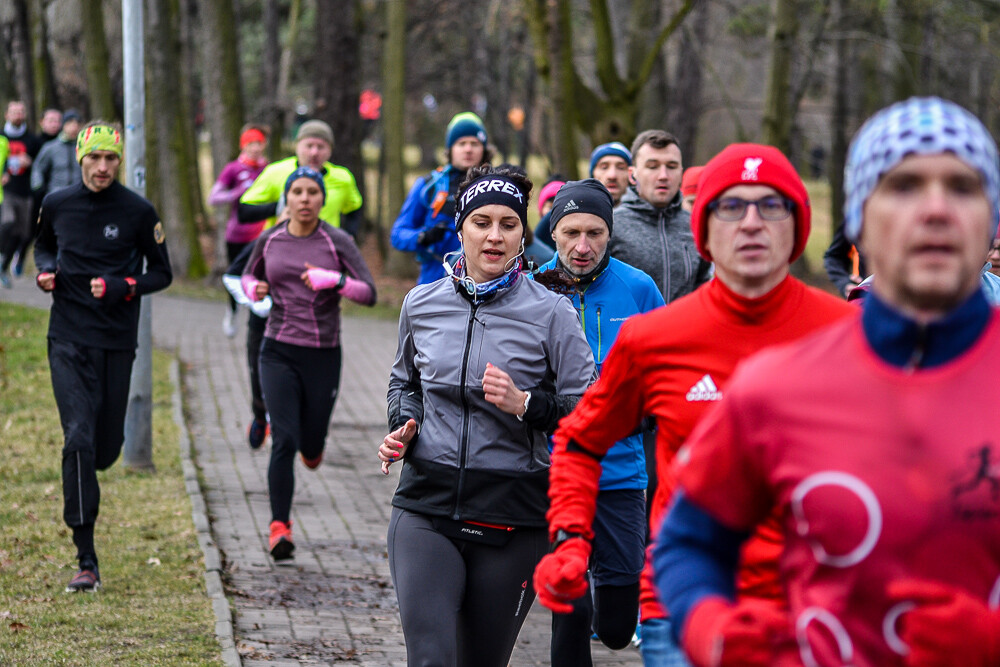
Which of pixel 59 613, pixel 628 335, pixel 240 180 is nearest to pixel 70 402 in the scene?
pixel 59 613

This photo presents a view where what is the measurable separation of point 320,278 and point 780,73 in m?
14.8

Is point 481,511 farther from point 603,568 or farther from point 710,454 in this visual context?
point 710,454

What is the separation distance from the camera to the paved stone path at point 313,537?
6.80 meters

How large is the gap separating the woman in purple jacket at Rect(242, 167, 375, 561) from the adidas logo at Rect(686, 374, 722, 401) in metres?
→ 4.99

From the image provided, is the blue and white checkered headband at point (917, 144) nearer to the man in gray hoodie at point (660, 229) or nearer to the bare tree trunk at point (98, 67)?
the man in gray hoodie at point (660, 229)

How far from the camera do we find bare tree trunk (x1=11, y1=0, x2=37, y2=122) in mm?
29844

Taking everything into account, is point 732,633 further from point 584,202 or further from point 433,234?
point 433,234

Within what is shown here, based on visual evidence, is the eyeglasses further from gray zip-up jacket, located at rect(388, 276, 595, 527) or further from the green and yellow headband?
the green and yellow headband

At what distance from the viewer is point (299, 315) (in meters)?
8.43

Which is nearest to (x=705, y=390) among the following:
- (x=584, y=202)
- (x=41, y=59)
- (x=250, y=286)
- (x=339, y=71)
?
(x=584, y=202)

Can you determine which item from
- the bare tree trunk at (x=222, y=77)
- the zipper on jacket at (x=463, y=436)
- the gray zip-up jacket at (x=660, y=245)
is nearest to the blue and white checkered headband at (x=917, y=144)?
the zipper on jacket at (x=463, y=436)

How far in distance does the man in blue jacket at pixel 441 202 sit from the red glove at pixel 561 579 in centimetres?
622

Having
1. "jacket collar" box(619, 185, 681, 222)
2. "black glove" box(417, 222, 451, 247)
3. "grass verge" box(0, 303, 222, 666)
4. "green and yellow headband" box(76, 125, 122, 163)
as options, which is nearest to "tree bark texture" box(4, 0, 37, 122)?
"grass verge" box(0, 303, 222, 666)

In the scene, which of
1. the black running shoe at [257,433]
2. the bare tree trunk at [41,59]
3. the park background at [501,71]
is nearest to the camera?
the black running shoe at [257,433]
